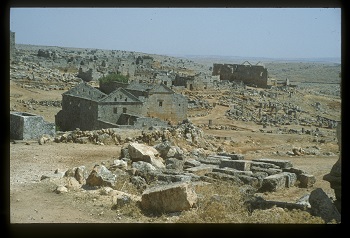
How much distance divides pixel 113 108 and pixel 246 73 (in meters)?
35.8

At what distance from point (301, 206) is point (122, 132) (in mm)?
10940

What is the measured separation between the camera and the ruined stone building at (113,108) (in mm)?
26544

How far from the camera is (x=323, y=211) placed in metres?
9.09

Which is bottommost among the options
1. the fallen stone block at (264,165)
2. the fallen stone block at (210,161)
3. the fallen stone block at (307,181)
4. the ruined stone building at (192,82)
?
the fallen stone block at (307,181)

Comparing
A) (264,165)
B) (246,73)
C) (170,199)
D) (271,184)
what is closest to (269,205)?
(170,199)

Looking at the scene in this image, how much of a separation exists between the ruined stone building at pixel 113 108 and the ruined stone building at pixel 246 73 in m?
26.5

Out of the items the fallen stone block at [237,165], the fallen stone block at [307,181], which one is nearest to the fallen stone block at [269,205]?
the fallen stone block at [307,181]

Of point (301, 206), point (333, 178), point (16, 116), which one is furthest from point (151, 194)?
point (16, 116)

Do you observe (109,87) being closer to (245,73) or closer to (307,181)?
(307,181)

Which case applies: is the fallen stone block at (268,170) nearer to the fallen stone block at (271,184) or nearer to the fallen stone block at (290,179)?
the fallen stone block at (290,179)

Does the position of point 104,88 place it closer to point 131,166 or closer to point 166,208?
point 131,166

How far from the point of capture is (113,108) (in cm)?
2742

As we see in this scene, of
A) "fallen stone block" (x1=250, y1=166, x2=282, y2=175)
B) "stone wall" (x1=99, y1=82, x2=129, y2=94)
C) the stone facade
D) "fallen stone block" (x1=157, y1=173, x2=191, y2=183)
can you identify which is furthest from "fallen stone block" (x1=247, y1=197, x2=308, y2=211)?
"stone wall" (x1=99, y1=82, x2=129, y2=94)

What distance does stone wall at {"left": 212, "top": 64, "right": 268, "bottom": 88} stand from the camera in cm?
5759
